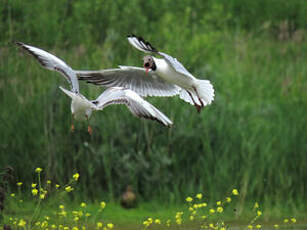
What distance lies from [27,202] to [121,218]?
95 cm

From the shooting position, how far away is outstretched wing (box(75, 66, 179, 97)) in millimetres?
4582

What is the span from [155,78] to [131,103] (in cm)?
88

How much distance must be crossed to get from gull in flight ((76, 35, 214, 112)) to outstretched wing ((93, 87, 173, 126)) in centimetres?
24

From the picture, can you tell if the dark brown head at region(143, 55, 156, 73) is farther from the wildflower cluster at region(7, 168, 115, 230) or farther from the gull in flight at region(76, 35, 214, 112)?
the wildflower cluster at region(7, 168, 115, 230)

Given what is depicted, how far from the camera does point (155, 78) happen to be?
4973mm

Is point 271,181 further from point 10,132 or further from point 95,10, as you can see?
point 95,10

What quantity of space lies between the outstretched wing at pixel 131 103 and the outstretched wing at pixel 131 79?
37 centimetres

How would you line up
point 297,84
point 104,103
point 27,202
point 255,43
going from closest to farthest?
1. point 104,103
2. point 27,202
3. point 297,84
4. point 255,43

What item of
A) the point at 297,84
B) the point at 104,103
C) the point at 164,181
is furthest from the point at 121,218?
the point at 297,84

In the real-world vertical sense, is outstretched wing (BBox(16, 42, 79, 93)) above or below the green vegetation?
above

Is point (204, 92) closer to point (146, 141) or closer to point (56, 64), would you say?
point (56, 64)

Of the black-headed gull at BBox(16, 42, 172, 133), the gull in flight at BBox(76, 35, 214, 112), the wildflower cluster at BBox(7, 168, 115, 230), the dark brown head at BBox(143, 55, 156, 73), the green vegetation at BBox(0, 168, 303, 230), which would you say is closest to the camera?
the black-headed gull at BBox(16, 42, 172, 133)

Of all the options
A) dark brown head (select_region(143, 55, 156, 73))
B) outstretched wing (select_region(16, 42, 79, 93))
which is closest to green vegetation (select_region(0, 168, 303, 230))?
dark brown head (select_region(143, 55, 156, 73))

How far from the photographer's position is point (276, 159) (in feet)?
24.7
